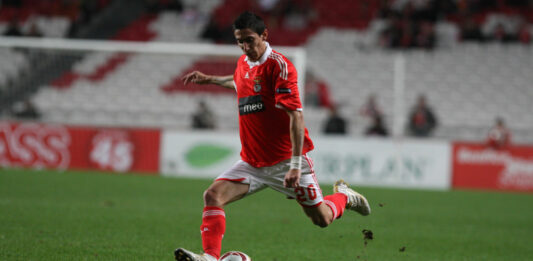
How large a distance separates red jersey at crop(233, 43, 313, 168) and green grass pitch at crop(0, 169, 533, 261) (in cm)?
125

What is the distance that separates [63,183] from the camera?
43.9ft

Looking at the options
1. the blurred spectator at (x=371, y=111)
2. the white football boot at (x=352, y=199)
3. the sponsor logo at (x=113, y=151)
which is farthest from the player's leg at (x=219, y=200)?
the blurred spectator at (x=371, y=111)

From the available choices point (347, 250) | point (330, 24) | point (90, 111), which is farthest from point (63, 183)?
point (330, 24)

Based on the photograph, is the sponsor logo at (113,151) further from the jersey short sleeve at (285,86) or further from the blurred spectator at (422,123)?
the jersey short sleeve at (285,86)

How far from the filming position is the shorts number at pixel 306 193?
5.59 m

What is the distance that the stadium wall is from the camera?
57.1ft

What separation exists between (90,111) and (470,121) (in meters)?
12.7

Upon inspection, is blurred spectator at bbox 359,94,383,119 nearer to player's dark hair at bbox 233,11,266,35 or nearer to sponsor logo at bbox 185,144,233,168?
sponsor logo at bbox 185,144,233,168

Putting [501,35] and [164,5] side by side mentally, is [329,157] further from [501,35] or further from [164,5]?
[164,5]

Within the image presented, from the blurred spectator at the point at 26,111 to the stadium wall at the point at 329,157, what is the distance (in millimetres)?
407

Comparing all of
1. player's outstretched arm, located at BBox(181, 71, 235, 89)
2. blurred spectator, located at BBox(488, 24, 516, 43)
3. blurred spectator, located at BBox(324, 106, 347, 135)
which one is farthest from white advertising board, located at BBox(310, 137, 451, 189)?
player's outstretched arm, located at BBox(181, 71, 235, 89)

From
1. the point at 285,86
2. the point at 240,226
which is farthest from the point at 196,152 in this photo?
the point at 285,86

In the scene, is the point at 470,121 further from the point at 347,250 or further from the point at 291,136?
the point at 291,136

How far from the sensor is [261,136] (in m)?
5.58
